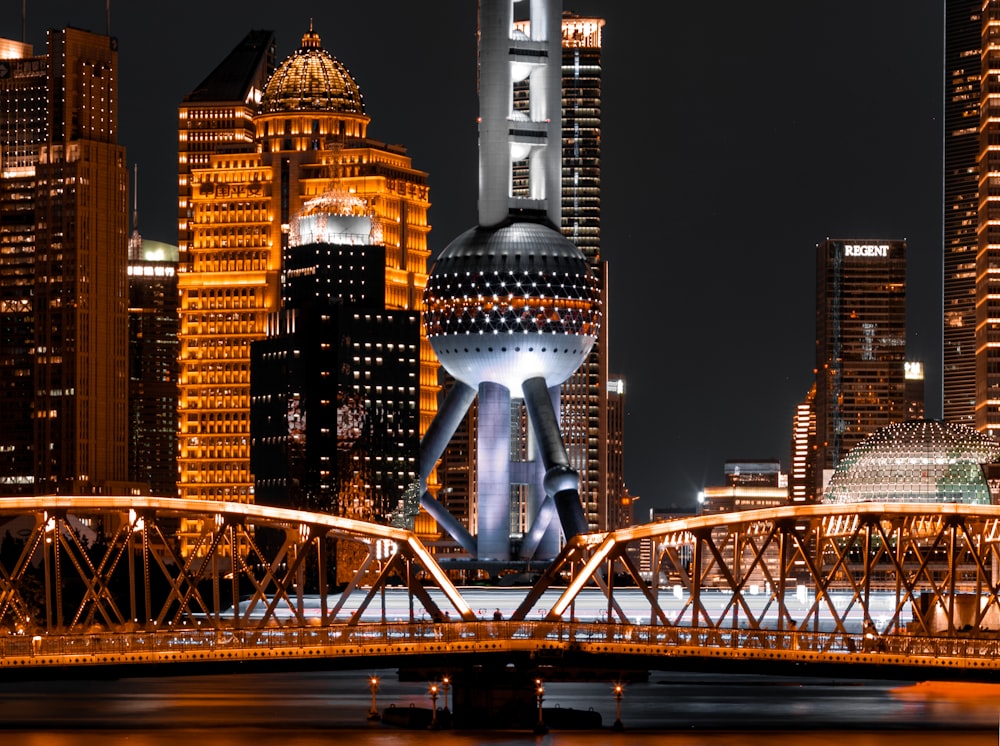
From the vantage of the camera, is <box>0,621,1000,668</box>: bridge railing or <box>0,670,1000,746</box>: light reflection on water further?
<box>0,670,1000,746</box>: light reflection on water

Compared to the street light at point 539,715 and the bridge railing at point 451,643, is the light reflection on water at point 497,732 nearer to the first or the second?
the street light at point 539,715

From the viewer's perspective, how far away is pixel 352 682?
191 m

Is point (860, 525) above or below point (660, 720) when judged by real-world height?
above

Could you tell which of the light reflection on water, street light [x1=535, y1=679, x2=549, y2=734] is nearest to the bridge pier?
street light [x1=535, y1=679, x2=549, y2=734]

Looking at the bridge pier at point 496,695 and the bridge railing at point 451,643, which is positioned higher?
the bridge railing at point 451,643

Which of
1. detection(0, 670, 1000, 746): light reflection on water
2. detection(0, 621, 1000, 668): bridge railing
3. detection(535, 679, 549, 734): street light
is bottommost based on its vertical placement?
detection(0, 670, 1000, 746): light reflection on water

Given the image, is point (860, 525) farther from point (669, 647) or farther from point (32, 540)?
point (32, 540)

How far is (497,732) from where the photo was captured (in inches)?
5212

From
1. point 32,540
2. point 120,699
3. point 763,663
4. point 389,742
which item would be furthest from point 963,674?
point 120,699

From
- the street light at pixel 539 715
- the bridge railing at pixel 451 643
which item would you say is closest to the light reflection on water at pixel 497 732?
the street light at pixel 539 715

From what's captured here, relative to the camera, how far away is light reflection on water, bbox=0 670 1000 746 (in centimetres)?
13350

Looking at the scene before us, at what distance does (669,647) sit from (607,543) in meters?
8.12

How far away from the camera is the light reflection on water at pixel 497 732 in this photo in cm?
13350

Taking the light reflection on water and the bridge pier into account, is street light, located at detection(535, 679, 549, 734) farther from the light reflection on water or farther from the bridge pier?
the light reflection on water
